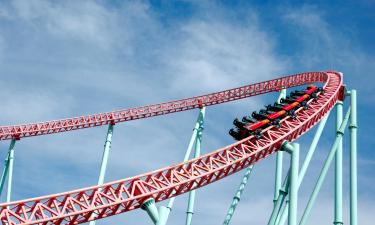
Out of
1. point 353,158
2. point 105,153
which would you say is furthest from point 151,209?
point 105,153


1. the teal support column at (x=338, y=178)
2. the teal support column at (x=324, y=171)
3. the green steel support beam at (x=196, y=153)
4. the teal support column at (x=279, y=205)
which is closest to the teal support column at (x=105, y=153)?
the green steel support beam at (x=196, y=153)

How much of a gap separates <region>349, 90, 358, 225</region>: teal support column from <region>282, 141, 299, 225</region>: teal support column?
283 cm

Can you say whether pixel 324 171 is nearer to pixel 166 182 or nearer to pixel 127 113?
pixel 166 182

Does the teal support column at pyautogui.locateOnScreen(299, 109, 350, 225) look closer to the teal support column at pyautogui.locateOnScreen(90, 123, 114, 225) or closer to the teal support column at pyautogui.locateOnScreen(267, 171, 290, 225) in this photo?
the teal support column at pyautogui.locateOnScreen(267, 171, 290, 225)

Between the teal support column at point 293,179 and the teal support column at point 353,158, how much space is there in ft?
9.29

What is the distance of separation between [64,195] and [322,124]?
9.52 metres

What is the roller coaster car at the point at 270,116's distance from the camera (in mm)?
16625

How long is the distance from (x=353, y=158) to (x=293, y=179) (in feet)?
12.1

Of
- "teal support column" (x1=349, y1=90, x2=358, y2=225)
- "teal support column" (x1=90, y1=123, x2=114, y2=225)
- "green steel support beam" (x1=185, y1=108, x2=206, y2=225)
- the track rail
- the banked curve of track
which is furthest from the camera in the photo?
the track rail

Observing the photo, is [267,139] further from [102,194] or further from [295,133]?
[102,194]

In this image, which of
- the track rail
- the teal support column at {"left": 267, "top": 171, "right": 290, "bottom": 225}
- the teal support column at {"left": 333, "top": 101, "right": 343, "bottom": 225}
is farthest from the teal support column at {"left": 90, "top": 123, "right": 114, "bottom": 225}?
the teal support column at {"left": 333, "top": 101, "right": 343, "bottom": 225}

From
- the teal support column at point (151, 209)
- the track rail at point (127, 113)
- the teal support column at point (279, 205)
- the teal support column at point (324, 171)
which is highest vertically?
the track rail at point (127, 113)

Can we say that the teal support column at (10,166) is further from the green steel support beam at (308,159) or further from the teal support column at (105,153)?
the green steel support beam at (308,159)

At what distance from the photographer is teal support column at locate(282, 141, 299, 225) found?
47.4 ft
